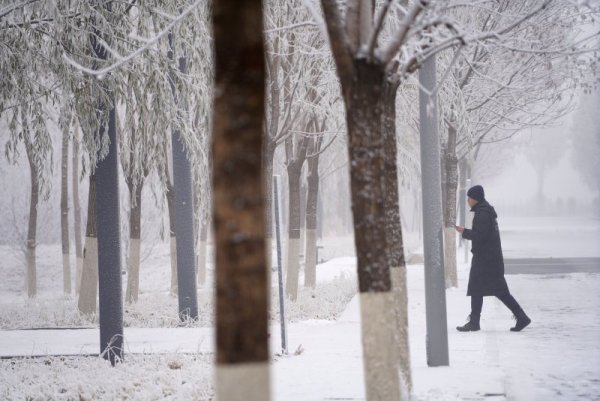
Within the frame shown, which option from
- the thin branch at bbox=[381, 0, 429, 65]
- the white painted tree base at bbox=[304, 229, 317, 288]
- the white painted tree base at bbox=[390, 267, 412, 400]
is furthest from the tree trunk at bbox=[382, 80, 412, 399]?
the white painted tree base at bbox=[304, 229, 317, 288]

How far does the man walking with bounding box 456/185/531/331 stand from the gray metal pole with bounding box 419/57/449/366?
225cm

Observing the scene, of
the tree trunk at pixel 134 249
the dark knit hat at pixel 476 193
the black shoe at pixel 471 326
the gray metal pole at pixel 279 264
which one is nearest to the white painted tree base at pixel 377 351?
the gray metal pole at pixel 279 264

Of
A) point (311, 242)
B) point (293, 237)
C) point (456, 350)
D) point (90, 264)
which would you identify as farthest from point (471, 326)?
point (311, 242)

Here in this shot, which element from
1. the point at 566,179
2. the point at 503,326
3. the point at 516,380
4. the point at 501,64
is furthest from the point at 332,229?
the point at 566,179

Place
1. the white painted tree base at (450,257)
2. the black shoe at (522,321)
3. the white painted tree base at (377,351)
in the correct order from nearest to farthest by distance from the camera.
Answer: the white painted tree base at (377,351) < the black shoe at (522,321) < the white painted tree base at (450,257)

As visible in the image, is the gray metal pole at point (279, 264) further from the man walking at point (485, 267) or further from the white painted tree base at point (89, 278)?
the white painted tree base at point (89, 278)

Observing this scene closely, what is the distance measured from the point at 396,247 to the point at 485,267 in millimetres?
4360

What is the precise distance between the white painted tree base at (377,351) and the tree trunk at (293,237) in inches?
410

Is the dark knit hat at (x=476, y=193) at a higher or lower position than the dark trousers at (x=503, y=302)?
higher

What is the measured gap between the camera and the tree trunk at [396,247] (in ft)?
20.3

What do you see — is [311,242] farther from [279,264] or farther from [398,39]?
[398,39]

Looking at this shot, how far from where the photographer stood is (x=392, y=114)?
642 cm

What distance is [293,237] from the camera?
16.4 meters

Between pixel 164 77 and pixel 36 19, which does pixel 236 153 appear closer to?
pixel 164 77
